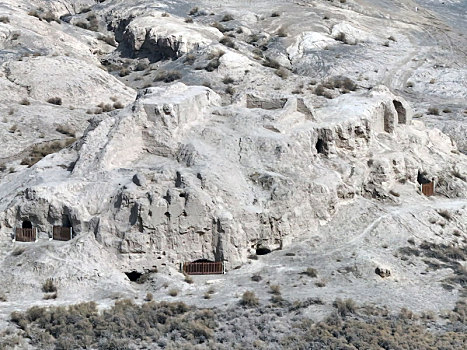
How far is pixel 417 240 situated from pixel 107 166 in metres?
9.61

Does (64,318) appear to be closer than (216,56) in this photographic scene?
Yes

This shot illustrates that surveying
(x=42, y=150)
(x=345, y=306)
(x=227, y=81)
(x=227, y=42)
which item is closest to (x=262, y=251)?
(x=345, y=306)

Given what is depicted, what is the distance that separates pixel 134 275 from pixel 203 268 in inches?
76.6

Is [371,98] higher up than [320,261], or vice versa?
[371,98]

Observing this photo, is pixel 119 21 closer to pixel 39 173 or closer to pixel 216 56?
pixel 216 56

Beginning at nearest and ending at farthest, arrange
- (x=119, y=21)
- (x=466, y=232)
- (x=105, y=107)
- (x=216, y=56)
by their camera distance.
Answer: (x=466, y=232)
(x=105, y=107)
(x=216, y=56)
(x=119, y=21)

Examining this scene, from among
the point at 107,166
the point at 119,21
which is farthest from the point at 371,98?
the point at 119,21

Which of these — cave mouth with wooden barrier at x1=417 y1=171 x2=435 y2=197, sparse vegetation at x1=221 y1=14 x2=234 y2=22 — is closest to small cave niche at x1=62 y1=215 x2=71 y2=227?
cave mouth with wooden barrier at x1=417 y1=171 x2=435 y2=197

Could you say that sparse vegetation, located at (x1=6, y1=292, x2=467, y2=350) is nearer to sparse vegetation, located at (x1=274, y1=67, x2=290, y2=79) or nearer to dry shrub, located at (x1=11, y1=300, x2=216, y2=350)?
dry shrub, located at (x1=11, y1=300, x2=216, y2=350)

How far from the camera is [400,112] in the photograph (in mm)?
36375

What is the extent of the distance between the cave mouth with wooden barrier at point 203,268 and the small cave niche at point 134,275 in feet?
4.17

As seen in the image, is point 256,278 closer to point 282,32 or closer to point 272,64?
point 272,64

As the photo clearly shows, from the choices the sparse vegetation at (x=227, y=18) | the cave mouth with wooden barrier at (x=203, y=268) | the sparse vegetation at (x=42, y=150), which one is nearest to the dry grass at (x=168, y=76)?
the sparse vegetation at (x=227, y=18)

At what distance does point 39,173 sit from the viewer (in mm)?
30562
